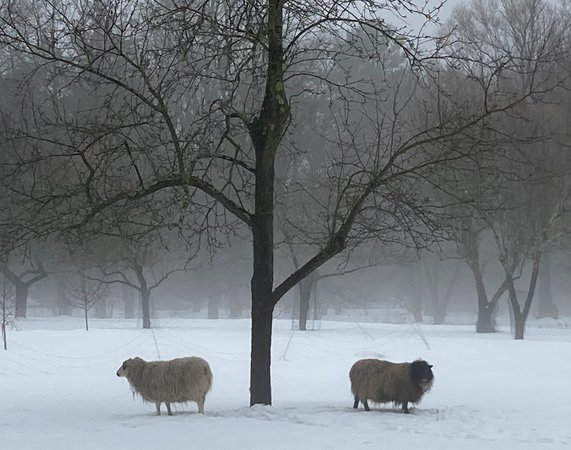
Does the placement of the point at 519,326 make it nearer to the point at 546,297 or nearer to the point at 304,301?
the point at 304,301

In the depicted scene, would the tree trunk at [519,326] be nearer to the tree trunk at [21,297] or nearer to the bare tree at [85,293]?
the bare tree at [85,293]

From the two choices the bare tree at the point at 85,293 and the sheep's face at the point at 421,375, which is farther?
the bare tree at the point at 85,293

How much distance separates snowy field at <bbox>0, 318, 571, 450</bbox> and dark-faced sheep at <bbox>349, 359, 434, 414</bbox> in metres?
0.30

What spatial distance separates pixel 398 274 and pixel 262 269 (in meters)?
36.9

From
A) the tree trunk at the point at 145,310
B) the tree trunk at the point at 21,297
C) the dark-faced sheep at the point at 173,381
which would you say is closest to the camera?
the dark-faced sheep at the point at 173,381

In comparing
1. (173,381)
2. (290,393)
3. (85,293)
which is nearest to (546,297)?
(85,293)

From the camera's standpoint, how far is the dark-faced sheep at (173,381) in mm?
12266

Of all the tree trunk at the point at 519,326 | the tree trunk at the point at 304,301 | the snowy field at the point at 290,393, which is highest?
the tree trunk at the point at 304,301

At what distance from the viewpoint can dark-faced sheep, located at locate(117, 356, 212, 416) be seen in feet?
40.2

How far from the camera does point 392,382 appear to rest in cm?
1264

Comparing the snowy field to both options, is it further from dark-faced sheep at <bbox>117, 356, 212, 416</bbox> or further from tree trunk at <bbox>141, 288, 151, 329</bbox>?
tree trunk at <bbox>141, 288, 151, 329</bbox>

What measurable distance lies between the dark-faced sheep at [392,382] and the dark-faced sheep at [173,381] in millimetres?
2389

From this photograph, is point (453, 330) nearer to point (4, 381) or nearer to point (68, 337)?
point (68, 337)

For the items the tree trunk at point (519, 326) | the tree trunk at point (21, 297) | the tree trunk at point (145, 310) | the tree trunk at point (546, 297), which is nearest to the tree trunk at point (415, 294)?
the tree trunk at point (546, 297)
